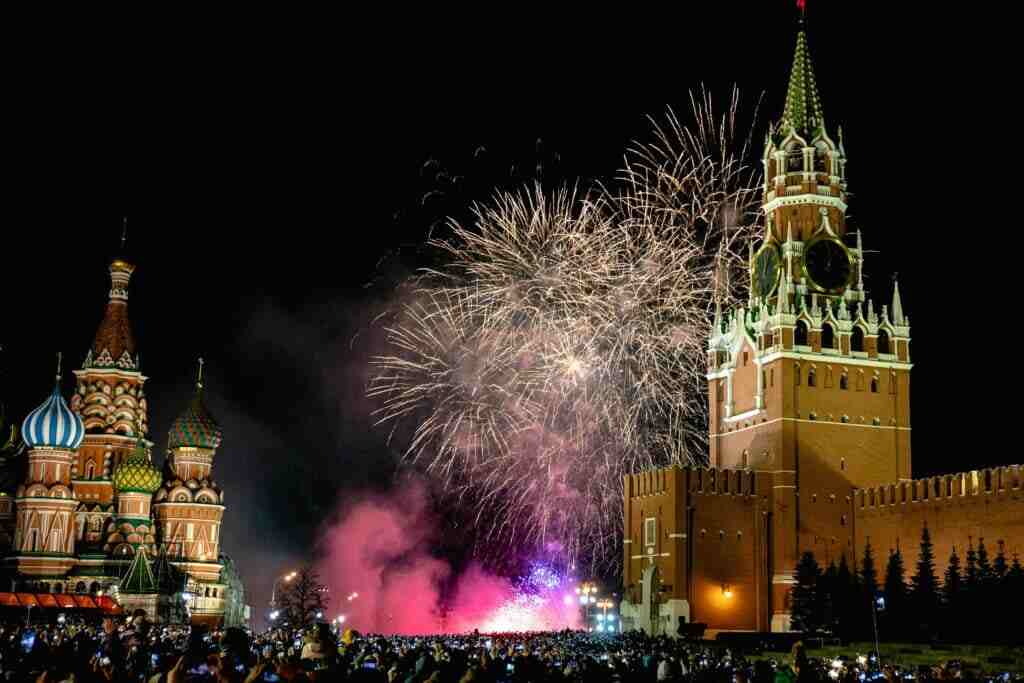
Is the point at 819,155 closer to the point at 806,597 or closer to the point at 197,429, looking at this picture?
the point at 806,597

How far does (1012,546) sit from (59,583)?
5314 cm

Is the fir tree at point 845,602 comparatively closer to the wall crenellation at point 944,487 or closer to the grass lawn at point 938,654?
the grass lawn at point 938,654

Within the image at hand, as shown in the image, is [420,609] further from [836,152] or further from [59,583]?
[836,152]

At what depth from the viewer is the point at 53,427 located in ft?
267

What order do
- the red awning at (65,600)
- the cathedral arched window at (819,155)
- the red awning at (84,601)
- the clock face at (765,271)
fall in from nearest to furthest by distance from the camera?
the clock face at (765,271)
the cathedral arched window at (819,155)
the red awning at (65,600)
the red awning at (84,601)

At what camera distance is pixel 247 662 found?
15820mm

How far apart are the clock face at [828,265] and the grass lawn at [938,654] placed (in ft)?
71.9

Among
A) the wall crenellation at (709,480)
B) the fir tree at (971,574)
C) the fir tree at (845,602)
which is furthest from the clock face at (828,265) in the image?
the fir tree at (971,574)

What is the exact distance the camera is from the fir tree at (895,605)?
158 feet

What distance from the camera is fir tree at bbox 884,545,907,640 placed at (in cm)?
4809

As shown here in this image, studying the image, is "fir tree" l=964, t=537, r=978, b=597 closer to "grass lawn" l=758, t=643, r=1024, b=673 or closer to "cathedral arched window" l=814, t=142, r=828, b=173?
"grass lawn" l=758, t=643, r=1024, b=673

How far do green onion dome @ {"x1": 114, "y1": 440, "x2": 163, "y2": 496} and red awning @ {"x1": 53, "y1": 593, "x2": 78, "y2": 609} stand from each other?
14.7 metres

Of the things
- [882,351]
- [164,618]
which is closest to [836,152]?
[882,351]

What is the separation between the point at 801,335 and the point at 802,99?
472 inches
